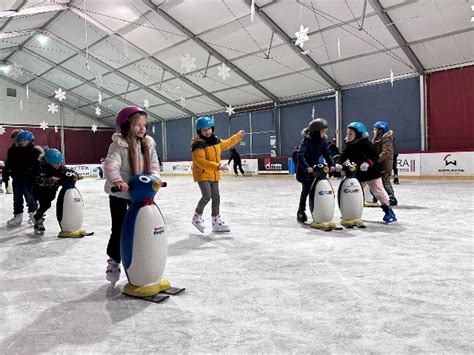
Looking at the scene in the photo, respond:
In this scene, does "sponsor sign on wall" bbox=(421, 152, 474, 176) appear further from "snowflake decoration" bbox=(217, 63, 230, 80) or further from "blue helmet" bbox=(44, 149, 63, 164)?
"blue helmet" bbox=(44, 149, 63, 164)

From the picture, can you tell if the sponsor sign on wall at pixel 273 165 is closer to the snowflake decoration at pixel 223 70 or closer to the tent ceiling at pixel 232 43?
the tent ceiling at pixel 232 43

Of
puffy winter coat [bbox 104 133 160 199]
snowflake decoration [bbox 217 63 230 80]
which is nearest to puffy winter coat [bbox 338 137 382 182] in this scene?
puffy winter coat [bbox 104 133 160 199]

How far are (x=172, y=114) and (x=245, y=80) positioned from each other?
871 centimetres

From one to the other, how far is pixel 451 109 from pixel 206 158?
13018mm

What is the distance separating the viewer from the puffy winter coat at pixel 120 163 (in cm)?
262

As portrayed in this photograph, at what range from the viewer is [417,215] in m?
5.78

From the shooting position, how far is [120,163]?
8.91 ft

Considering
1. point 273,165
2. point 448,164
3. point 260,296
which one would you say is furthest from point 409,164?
point 260,296

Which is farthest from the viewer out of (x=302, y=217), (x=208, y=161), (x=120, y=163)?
(x=302, y=217)

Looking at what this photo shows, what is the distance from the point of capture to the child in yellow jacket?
472cm

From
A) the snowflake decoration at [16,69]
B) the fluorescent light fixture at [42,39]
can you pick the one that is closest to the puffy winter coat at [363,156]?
the fluorescent light fixture at [42,39]

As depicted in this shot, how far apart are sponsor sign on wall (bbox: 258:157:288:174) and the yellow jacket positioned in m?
14.1

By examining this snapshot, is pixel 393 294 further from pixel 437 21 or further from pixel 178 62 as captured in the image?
pixel 178 62

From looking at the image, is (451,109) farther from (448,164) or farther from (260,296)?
(260,296)
